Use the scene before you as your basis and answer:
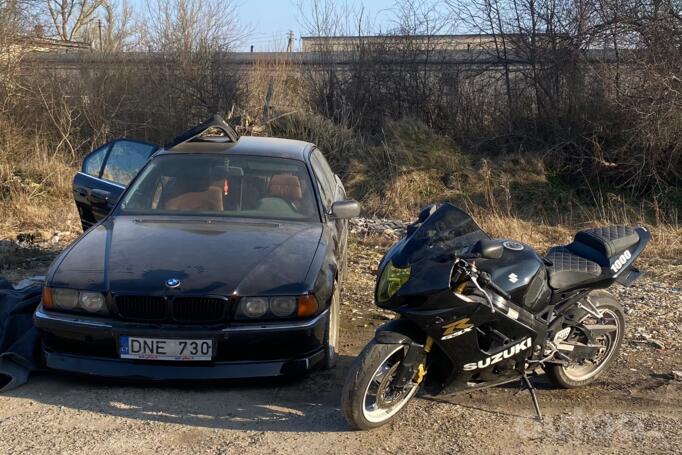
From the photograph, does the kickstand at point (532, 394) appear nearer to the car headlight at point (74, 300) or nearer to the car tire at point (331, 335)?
the car tire at point (331, 335)

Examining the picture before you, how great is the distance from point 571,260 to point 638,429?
1016 millimetres

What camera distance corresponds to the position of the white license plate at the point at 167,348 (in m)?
4.33

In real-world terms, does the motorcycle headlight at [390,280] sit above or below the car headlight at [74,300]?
above

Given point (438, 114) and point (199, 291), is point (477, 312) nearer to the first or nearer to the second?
point (199, 291)

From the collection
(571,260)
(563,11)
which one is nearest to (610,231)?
(571,260)

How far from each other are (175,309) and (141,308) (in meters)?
0.21

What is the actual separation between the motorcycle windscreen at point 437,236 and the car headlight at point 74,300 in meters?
1.80

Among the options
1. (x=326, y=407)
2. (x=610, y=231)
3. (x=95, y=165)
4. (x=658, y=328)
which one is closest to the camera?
(x=326, y=407)

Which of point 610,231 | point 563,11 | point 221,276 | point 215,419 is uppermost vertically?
point 563,11

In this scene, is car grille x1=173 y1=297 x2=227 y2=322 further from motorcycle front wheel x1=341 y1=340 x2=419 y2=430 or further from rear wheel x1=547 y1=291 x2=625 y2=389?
rear wheel x1=547 y1=291 x2=625 y2=389

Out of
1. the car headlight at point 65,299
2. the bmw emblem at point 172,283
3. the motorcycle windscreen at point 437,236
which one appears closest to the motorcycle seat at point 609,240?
the motorcycle windscreen at point 437,236

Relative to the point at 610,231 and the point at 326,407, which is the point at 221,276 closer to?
the point at 326,407

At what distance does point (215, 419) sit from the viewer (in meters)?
4.18

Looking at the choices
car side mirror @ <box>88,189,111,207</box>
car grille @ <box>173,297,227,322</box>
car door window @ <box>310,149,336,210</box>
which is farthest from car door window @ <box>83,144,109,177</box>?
car grille @ <box>173,297,227,322</box>
